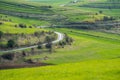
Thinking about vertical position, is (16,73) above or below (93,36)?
above

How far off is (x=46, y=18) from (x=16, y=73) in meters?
148

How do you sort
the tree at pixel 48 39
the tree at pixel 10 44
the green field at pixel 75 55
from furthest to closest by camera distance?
the tree at pixel 48 39 → the tree at pixel 10 44 → the green field at pixel 75 55

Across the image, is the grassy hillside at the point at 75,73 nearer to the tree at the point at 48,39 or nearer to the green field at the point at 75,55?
the green field at the point at 75,55

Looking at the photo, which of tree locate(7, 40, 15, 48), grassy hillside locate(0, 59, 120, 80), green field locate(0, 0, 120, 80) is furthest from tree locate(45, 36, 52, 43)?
grassy hillside locate(0, 59, 120, 80)

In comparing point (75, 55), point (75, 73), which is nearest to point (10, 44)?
point (75, 55)

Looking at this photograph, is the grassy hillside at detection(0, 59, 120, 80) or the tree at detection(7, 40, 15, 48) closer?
the grassy hillside at detection(0, 59, 120, 80)

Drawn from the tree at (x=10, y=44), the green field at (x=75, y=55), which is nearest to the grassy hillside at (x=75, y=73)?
the green field at (x=75, y=55)

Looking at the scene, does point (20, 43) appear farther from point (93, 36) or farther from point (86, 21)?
point (86, 21)

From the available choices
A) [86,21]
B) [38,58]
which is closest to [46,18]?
[86,21]

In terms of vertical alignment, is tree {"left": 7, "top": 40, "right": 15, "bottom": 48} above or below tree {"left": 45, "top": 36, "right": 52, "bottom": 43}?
above

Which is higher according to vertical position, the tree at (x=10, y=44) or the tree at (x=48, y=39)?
the tree at (x=10, y=44)

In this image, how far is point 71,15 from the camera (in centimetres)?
19138

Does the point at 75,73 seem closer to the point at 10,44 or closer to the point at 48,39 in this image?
the point at 10,44

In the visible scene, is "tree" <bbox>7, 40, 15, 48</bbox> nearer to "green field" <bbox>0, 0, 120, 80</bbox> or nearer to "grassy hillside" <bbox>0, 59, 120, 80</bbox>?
"green field" <bbox>0, 0, 120, 80</bbox>
